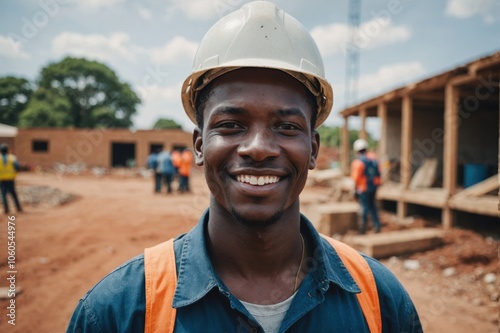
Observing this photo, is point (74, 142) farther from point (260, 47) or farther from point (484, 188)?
point (260, 47)

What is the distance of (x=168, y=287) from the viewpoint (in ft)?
4.04

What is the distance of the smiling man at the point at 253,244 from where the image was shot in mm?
1193

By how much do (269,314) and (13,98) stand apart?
47.7m

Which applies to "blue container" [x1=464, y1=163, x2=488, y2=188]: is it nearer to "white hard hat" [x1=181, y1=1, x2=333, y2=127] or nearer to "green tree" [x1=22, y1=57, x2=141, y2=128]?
"white hard hat" [x1=181, y1=1, x2=333, y2=127]

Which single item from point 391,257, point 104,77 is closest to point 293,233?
point 391,257

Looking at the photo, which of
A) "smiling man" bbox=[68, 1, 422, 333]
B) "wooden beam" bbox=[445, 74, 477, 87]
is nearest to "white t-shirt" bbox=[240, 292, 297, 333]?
"smiling man" bbox=[68, 1, 422, 333]

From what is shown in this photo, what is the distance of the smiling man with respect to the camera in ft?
3.92

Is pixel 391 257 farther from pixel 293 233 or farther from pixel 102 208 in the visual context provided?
pixel 102 208

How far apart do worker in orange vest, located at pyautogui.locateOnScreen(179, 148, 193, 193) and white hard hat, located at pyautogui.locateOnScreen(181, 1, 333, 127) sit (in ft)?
36.9

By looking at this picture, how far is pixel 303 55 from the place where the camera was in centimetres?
140

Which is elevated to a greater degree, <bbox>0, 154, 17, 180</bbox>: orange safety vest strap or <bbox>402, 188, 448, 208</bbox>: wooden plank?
<bbox>0, 154, 17, 180</bbox>: orange safety vest strap

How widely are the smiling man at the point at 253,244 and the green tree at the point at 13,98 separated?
4509 centimetres

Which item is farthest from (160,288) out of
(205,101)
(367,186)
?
(367,186)

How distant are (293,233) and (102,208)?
32.1 feet
